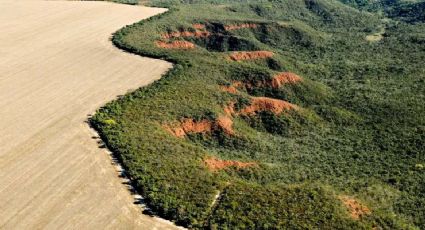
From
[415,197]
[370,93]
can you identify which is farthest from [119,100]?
[370,93]

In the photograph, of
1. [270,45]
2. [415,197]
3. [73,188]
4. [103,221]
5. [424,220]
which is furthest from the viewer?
[270,45]

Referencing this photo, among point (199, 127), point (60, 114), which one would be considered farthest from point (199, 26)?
point (60, 114)

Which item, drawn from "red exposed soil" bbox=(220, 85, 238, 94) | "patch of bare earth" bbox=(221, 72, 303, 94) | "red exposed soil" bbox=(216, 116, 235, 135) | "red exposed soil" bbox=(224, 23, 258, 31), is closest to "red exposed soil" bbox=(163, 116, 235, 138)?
"red exposed soil" bbox=(216, 116, 235, 135)

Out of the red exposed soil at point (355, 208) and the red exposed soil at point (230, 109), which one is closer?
the red exposed soil at point (355, 208)

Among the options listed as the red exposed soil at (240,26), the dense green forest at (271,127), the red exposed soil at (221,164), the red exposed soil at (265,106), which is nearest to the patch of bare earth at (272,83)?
the dense green forest at (271,127)

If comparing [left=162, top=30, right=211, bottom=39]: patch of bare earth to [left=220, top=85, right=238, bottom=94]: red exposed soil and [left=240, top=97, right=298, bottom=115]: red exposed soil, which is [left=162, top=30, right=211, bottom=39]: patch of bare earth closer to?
[left=220, top=85, right=238, bottom=94]: red exposed soil

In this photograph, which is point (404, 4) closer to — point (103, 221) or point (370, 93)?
point (370, 93)

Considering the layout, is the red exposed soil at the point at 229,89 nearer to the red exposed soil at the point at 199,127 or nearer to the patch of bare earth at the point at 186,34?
the red exposed soil at the point at 199,127
